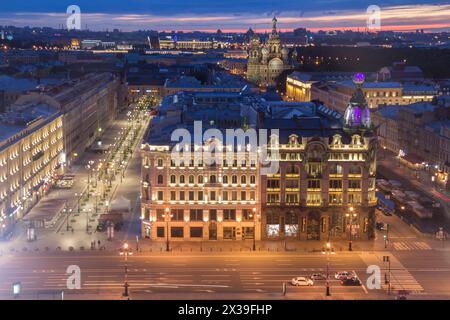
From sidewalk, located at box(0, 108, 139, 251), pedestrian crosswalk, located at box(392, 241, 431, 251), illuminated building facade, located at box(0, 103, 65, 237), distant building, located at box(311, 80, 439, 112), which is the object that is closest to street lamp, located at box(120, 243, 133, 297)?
sidewalk, located at box(0, 108, 139, 251)

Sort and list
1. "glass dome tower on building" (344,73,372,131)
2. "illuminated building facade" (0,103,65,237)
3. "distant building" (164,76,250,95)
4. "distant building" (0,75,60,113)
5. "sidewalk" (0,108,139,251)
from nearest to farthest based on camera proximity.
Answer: "sidewalk" (0,108,139,251) < "illuminated building facade" (0,103,65,237) < "glass dome tower on building" (344,73,372,131) < "distant building" (0,75,60,113) < "distant building" (164,76,250,95)

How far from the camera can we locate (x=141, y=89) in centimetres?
15612

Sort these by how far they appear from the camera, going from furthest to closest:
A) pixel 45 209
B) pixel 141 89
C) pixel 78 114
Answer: pixel 141 89
pixel 78 114
pixel 45 209

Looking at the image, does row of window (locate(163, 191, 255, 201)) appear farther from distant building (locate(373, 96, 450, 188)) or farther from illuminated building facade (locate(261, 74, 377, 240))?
distant building (locate(373, 96, 450, 188))

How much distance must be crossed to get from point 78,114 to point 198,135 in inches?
1525

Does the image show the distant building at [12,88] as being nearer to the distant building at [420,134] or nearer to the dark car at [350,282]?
the distant building at [420,134]

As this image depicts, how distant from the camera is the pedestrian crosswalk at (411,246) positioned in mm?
48375

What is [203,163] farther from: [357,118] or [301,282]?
[301,282]

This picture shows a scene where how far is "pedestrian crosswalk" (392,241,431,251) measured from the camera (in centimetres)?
4838

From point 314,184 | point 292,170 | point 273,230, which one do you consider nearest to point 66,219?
point 273,230

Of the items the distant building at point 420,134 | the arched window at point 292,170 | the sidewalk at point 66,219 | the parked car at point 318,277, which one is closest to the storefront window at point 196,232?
the sidewalk at point 66,219

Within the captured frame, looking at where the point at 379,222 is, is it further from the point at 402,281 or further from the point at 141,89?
the point at 141,89

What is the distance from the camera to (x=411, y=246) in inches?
1927
